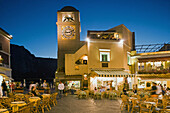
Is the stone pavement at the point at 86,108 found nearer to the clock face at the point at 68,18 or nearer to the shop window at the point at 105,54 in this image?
the shop window at the point at 105,54

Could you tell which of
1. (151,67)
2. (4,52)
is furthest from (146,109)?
(4,52)

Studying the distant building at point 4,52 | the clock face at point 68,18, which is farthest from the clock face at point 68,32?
the distant building at point 4,52

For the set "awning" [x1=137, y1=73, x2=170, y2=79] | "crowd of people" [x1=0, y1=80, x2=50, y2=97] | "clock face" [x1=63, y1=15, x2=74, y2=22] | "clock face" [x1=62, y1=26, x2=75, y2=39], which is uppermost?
"clock face" [x1=63, y1=15, x2=74, y2=22]

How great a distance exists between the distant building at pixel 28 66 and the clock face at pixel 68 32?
3056 centimetres

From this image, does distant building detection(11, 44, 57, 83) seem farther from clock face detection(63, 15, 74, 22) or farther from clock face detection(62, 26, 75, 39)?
clock face detection(63, 15, 74, 22)

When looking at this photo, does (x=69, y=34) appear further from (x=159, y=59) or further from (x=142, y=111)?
(x=142, y=111)

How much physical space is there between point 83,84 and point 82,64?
287cm

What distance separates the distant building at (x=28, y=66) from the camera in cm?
5816

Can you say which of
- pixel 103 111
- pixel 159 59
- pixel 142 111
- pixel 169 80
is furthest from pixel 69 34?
pixel 142 111

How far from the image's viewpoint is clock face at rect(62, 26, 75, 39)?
29.6 m

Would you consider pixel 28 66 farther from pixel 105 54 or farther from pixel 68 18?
pixel 105 54

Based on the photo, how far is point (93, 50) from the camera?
23734mm

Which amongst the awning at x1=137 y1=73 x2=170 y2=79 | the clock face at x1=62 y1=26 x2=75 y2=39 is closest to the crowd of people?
the clock face at x1=62 y1=26 x2=75 y2=39

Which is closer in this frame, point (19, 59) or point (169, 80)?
point (169, 80)
